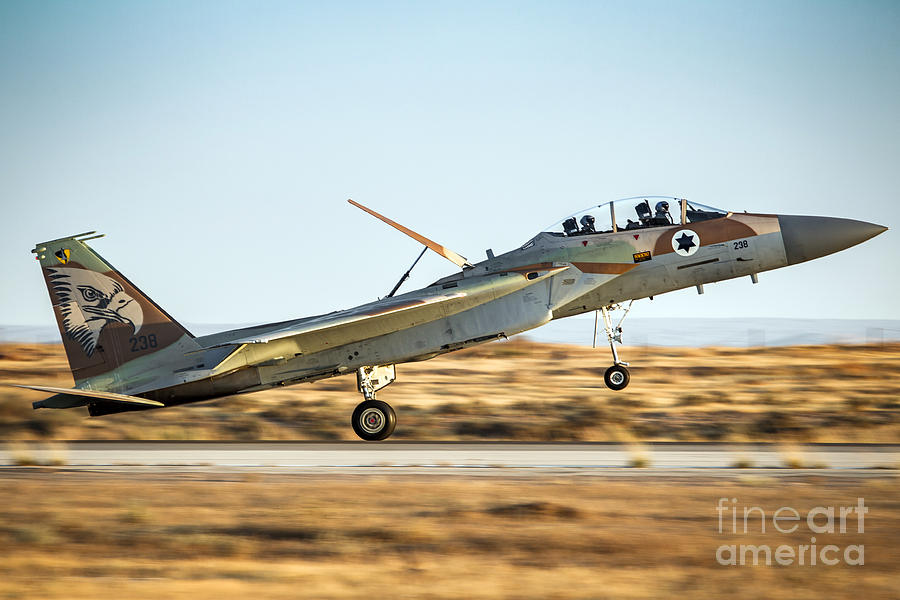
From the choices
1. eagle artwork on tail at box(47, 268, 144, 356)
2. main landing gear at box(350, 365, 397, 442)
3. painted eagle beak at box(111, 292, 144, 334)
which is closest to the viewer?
eagle artwork on tail at box(47, 268, 144, 356)

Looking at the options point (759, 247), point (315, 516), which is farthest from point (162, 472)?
point (759, 247)

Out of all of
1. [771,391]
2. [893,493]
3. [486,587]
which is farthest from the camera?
[771,391]

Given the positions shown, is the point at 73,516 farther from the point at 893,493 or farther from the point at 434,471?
the point at 893,493

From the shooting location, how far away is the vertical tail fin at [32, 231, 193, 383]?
19.2 meters

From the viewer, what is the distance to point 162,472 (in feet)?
57.9

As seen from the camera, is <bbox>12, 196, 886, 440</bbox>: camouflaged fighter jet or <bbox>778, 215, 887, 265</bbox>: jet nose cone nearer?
<bbox>778, 215, 887, 265</bbox>: jet nose cone

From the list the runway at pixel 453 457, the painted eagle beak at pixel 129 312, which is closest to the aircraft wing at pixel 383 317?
the painted eagle beak at pixel 129 312

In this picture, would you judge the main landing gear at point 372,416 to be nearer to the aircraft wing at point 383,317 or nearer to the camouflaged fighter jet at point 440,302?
the camouflaged fighter jet at point 440,302

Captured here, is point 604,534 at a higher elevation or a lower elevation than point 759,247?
lower

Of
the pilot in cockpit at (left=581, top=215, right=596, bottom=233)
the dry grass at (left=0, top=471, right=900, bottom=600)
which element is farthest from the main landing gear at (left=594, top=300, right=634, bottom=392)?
the dry grass at (left=0, top=471, right=900, bottom=600)

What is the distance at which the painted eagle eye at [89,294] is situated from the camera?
19.3 m

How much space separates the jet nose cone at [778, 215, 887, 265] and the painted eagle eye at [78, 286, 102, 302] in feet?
44.8

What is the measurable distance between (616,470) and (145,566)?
9190 mm

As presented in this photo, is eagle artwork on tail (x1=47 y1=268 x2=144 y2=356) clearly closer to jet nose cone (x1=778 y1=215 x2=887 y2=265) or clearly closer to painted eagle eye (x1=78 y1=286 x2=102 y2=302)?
painted eagle eye (x1=78 y1=286 x2=102 y2=302)
